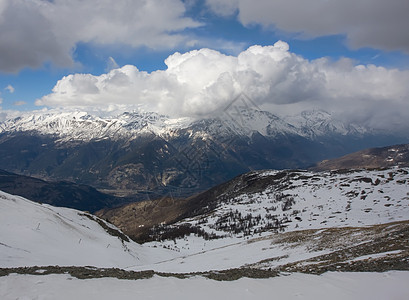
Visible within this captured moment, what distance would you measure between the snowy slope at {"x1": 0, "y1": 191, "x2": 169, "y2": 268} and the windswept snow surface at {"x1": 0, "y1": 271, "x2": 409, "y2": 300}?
1026cm

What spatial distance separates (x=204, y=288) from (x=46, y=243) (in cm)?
2238

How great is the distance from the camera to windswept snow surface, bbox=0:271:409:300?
11.4m

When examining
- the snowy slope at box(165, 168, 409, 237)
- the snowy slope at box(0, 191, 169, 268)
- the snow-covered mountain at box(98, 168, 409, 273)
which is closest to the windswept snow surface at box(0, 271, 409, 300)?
the snow-covered mountain at box(98, 168, 409, 273)

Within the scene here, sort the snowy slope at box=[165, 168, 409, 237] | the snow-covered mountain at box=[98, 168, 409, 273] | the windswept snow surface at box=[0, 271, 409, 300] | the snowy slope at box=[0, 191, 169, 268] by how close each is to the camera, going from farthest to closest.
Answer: the snowy slope at box=[165, 168, 409, 237] < the snow-covered mountain at box=[98, 168, 409, 273] < the snowy slope at box=[0, 191, 169, 268] < the windswept snow surface at box=[0, 271, 409, 300]

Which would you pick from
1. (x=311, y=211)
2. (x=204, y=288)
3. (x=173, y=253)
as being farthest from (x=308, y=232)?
(x=311, y=211)

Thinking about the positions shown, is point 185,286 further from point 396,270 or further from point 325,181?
point 325,181

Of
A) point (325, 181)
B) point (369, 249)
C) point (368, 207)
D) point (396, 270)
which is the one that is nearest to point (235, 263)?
point (369, 249)

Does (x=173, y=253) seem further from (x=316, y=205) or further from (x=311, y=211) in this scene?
(x=316, y=205)

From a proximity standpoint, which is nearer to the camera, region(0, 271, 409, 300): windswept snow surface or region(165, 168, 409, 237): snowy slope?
region(0, 271, 409, 300): windswept snow surface

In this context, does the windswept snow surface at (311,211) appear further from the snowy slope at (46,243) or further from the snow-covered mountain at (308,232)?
the snowy slope at (46,243)

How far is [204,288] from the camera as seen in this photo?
1248 cm

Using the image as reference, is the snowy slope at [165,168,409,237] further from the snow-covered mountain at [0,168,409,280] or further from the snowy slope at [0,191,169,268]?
the snowy slope at [0,191,169,268]

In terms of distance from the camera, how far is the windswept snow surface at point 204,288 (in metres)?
11.4

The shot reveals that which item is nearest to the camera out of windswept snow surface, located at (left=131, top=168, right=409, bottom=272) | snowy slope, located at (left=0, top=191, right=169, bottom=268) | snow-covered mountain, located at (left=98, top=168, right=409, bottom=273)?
snowy slope, located at (left=0, top=191, right=169, bottom=268)
